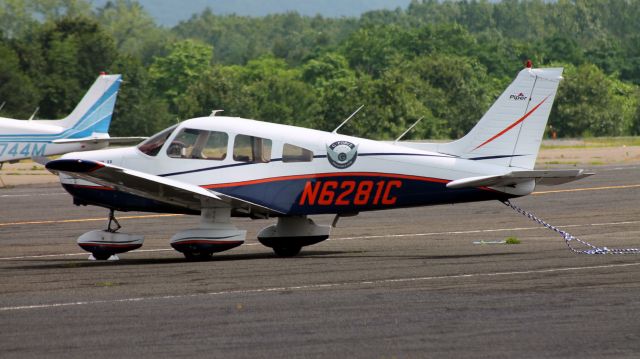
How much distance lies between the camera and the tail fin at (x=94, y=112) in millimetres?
40950

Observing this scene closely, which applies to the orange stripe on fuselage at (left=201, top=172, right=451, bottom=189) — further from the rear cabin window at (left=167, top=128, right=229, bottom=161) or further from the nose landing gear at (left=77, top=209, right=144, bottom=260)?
the nose landing gear at (left=77, top=209, right=144, bottom=260)

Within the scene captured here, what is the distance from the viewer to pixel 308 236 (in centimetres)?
1917

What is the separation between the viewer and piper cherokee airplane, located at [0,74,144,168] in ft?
131

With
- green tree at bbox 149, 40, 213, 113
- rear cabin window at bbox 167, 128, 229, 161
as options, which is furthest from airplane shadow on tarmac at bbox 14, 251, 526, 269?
green tree at bbox 149, 40, 213, 113

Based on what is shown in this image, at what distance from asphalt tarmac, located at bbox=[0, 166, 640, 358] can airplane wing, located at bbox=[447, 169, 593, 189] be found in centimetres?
108

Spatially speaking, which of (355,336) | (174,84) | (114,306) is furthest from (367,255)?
(174,84)

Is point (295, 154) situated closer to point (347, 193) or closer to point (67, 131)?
point (347, 193)

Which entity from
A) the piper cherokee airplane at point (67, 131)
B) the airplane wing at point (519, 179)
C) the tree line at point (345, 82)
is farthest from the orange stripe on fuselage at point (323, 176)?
the tree line at point (345, 82)

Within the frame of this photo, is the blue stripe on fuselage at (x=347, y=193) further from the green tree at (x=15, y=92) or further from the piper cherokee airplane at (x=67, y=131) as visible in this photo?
the green tree at (x=15, y=92)

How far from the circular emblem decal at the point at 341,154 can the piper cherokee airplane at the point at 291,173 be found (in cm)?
2

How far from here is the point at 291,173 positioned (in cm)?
1838

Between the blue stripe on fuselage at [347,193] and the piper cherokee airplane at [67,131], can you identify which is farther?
the piper cherokee airplane at [67,131]

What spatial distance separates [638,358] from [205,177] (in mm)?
9723

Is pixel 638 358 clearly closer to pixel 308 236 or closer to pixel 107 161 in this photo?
pixel 308 236
